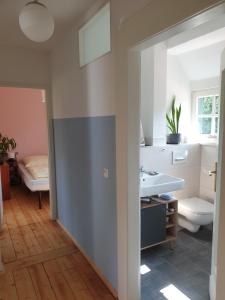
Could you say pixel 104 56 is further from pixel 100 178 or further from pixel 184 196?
pixel 184 196

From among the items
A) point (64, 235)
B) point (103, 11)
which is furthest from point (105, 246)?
point (103, 11)

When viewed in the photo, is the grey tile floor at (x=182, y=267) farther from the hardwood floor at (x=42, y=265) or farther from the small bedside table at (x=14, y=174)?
the small bedside table at (x=14, y=174)

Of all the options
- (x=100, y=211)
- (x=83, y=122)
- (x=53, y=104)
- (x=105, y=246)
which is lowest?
(x=105, y=246)

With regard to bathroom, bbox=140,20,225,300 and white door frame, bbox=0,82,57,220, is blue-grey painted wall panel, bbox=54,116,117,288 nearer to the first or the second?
white door frame, bbox=0,82,57,220

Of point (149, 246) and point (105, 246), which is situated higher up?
point (105, 246)

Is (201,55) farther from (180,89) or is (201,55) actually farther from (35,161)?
(35,161)

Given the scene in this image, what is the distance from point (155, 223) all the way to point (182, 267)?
1.59ft

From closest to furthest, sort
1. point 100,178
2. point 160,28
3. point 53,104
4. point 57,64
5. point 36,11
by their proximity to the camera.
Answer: point 160,28 < point 36,11 < point 100,178 < point 57,64 < point 53,104

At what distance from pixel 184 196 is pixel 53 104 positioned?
224 cm

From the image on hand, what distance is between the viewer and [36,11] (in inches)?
55.2

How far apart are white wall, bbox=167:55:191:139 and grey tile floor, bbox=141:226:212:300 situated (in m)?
1.51

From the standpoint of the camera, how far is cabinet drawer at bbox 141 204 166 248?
7.82 feet

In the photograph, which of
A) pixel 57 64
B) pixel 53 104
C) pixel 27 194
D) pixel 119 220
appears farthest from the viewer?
pixel 27 194

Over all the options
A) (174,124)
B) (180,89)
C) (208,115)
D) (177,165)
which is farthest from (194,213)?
(180,89)
